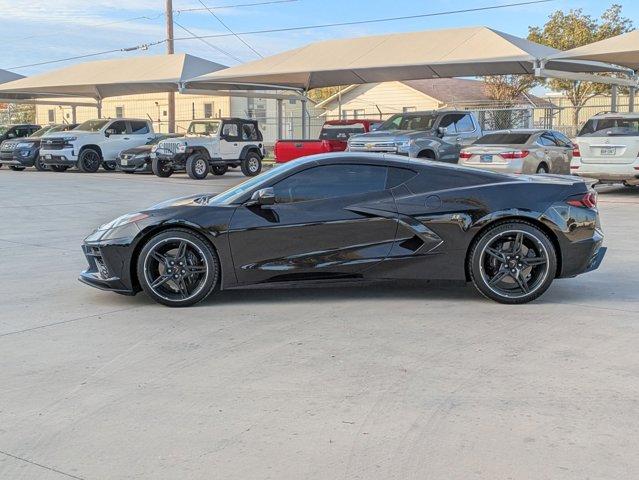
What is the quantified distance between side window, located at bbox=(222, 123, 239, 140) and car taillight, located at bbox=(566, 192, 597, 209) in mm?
18058

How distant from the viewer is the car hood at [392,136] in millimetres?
17888

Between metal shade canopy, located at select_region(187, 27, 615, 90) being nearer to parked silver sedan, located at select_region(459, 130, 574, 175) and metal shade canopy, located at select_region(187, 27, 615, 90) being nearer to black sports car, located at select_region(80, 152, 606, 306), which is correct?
parked silver sedan, located at select_region(459, 130, 574, 175)

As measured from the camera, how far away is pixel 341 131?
23.2m

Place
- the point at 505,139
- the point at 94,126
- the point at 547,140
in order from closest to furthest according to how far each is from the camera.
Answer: the point at 505,139
the point at 547,140
the point at 94,126

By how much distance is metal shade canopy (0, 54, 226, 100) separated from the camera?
102 feet

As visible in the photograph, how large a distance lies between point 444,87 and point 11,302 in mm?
47464

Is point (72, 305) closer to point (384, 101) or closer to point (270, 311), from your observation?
point (270, 311)

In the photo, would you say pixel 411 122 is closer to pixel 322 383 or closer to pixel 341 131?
pixel 341 131

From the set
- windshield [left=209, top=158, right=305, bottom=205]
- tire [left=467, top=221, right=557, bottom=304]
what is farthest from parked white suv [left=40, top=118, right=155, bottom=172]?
tire [left=467, top=221, right=557, bottom=304]

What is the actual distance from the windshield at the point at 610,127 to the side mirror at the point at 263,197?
11260 mm

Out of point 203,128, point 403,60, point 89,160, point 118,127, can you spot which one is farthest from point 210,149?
point 403,60

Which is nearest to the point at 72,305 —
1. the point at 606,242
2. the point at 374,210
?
the point at 374,210

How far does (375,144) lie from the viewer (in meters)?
18.1

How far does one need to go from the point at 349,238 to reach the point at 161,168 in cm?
1823
